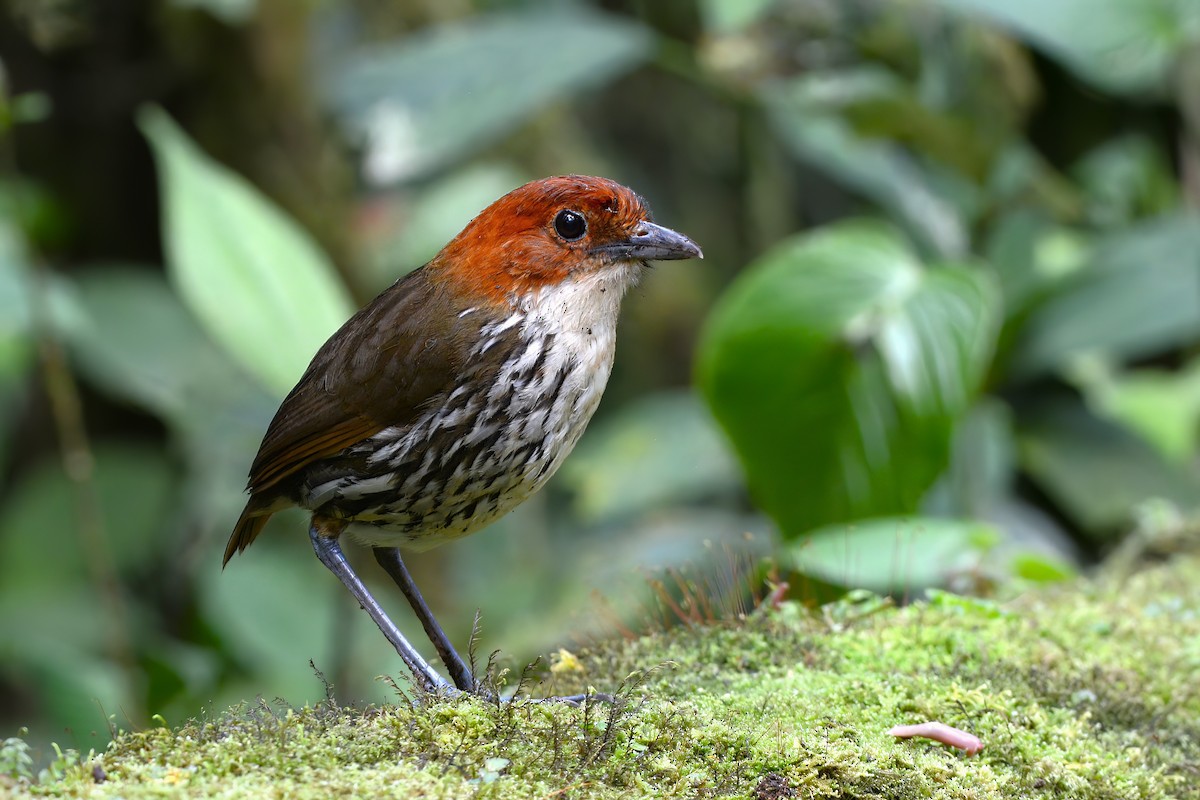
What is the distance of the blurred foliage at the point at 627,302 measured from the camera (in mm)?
4137

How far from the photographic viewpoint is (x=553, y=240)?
252cm

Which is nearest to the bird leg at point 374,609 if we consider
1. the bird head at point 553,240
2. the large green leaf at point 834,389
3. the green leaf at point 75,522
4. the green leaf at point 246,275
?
the bird head at point 553,240

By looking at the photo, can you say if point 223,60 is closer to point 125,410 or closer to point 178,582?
point 125,410

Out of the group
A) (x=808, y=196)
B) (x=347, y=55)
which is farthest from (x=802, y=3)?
(x=347, y=55)

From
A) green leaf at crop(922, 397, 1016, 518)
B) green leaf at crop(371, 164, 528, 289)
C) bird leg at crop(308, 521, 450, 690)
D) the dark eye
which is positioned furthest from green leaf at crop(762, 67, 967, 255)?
bird leg at crop(308, 521, 450, 690)

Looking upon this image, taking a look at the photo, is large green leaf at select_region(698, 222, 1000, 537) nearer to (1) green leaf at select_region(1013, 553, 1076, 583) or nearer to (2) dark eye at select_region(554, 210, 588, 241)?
(1) green leaf at select_region(1013, 553, 1076, 583)

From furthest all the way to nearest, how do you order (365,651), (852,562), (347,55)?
(347,55), (365,651), (852,562)

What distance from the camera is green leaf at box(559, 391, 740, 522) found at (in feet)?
17.3

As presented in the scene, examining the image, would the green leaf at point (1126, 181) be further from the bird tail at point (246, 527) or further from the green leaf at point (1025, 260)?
the bird tail at point (246, 527)

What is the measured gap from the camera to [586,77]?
5.34m

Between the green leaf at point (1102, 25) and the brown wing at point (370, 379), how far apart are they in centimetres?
333

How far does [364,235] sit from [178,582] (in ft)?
6.12

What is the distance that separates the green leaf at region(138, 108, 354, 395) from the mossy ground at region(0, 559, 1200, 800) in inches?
64.1

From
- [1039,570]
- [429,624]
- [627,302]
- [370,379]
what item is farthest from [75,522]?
[1039,570]
